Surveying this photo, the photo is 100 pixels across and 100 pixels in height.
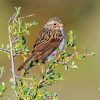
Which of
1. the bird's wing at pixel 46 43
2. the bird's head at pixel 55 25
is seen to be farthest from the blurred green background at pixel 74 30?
the bird's wing at pixel 46 43

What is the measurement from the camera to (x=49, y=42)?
8.90 meters

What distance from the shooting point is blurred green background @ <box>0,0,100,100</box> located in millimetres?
13578

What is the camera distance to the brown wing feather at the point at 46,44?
8172mm

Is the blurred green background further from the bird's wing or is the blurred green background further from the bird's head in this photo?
the bird's wing

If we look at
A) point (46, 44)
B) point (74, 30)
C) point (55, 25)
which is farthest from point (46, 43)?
point (74, 30)

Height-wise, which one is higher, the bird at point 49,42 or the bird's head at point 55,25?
the bird's head at point 55,25

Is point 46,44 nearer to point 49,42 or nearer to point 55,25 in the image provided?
point 49,42

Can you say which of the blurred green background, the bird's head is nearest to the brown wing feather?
the bird's head

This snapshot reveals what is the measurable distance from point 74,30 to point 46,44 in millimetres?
7290

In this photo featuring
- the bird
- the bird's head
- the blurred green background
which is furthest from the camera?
the blurred green background

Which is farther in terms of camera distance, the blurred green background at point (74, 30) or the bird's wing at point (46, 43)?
the blurred green background at point (74, 30)

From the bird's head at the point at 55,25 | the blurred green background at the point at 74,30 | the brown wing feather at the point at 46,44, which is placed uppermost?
the bird's head at the point at 55,25

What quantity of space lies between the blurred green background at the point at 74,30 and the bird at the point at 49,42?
378cm

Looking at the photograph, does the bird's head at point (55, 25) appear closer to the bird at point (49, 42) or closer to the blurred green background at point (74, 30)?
the bird at point (49, 42)
